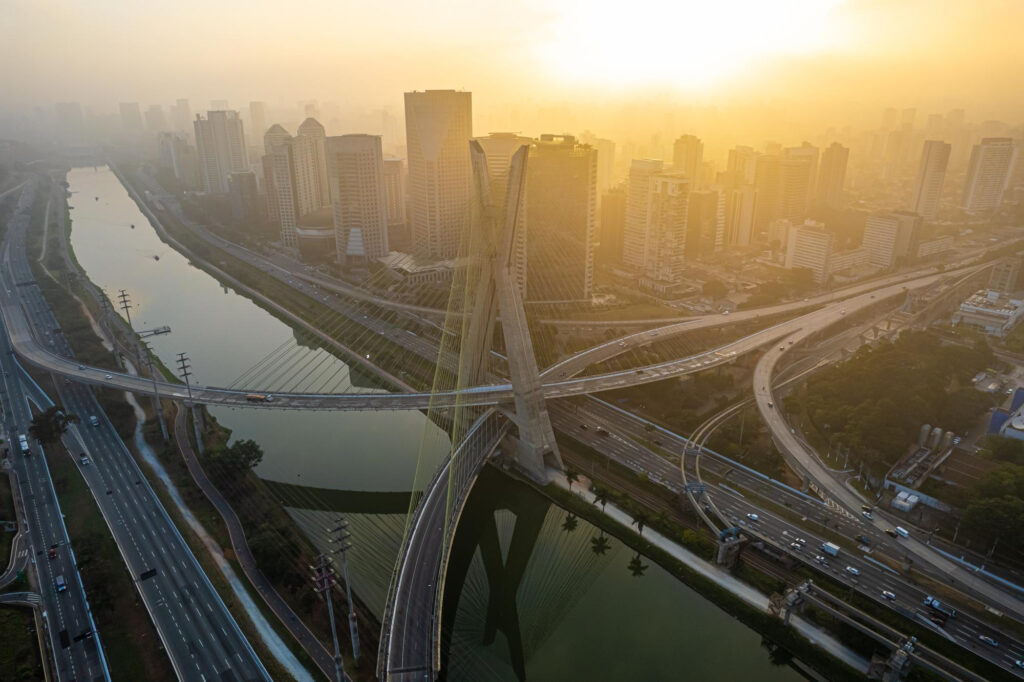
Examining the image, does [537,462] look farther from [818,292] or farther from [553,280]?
[818,292]

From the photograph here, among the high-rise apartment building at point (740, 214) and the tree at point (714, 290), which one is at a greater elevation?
the high-rise apartment building at point (740, 214)

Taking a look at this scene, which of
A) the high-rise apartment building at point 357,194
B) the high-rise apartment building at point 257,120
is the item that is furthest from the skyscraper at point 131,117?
the high-rise apartment building at point 357,194

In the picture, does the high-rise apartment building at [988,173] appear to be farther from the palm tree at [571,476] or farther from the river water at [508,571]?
the river water at [508,571]

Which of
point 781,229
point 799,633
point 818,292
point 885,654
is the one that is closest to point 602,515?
point 799,633

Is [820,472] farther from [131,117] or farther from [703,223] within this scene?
[131,117]

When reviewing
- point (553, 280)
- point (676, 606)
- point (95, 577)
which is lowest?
point (676, 606)

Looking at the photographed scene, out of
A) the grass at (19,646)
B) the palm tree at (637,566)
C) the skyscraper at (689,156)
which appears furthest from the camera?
the skyscraper at (689,156)

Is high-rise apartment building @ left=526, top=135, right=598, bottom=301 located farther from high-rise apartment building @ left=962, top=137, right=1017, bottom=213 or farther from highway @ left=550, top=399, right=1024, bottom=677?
high-rise apartment building @ left=962, top=137, right=1017, bottom=213
